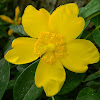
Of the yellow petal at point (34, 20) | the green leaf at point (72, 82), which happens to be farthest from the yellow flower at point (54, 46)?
the green leaf at point (72, 82)

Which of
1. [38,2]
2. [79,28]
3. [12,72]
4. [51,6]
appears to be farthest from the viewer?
[38,2]

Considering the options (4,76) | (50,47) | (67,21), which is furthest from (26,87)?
(67,21)

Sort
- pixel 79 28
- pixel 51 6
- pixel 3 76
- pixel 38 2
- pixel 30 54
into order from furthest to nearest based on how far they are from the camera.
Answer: pixel 38 2 → pixel 51 6 → pixel 3 76 → pixel 30 54 → pixel 79 28

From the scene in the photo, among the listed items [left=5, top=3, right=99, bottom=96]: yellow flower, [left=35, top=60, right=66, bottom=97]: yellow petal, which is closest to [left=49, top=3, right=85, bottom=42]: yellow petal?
[left=5, top=3, right=99, bottom=96]: yellow flower

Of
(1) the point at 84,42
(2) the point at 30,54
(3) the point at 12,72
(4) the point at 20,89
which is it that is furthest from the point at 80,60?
(3) the point at 12,72

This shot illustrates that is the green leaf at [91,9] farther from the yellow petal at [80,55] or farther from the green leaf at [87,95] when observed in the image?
the green leaf at [87,95]

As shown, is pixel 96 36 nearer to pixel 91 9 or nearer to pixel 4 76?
pixel 91 9

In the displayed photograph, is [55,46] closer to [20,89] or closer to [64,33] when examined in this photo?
[64,33]
